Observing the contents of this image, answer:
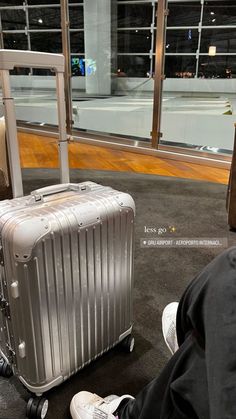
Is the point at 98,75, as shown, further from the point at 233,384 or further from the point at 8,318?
the point at 233,384

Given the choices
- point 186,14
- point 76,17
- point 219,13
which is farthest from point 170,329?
point 76,17

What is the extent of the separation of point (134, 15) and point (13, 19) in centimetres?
324

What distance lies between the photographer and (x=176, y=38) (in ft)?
15.4

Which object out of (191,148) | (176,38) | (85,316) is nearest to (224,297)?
(85,316)

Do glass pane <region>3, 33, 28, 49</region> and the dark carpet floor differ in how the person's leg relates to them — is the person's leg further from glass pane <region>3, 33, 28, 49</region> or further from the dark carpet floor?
glass pane <region>3, 33, 28, 49</region>

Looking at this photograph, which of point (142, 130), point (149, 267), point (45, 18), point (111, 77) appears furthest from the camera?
point (45, 18)

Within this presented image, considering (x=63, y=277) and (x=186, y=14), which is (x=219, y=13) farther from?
(x=63, y=277)

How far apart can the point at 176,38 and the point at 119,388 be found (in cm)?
472

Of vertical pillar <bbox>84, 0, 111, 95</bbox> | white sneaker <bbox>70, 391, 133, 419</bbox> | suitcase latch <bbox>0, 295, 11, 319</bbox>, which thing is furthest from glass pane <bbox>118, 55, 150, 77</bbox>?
white sneaker <bbox>70, 391, 133, 419</bbox>

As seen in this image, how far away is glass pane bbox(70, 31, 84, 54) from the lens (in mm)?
5910

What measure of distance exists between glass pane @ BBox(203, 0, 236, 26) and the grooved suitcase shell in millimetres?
4316

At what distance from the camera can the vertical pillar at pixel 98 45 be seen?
19.3 ft

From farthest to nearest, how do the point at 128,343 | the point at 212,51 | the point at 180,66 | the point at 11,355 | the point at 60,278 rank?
the point at 180,66 → the point at 212,51 → the point at 128,343 → the point at 11,355 → the point at 60,278

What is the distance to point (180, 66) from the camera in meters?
4.92
